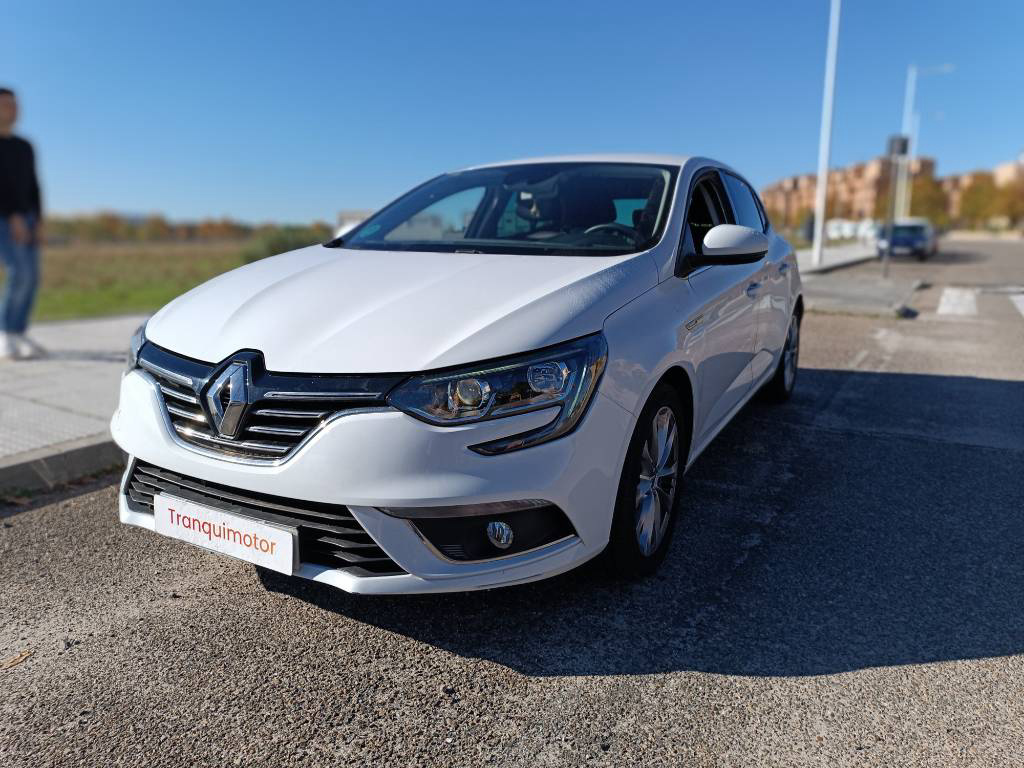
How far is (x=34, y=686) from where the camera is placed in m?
2.40

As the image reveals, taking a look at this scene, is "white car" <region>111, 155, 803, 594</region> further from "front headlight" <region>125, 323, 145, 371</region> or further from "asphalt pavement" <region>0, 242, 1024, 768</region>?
"asphalt pavement" <region>0, 242, 1024, 768</region>

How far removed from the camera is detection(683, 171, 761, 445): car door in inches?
128

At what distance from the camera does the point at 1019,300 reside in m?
13.0

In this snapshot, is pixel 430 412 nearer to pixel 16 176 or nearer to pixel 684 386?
pixel 684 386

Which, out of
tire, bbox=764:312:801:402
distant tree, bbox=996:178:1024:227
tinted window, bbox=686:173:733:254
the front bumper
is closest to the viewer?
the front bumper

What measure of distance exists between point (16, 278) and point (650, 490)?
19.2 ft

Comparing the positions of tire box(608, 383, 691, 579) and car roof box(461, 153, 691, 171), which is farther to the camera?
car roof box(461, 153, 691, 171)

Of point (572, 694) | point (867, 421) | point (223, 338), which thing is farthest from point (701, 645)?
point (867, 421)

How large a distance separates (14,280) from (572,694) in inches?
240

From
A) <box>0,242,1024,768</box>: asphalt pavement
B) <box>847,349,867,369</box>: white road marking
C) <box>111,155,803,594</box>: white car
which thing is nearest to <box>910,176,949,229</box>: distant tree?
<box>847,349,867,369</box>: white road marking

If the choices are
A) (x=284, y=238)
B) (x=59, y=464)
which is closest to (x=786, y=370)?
(x=59, y=464)

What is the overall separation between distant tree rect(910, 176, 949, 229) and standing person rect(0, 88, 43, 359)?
9862 cm

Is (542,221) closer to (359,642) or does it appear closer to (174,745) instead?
(359,642)

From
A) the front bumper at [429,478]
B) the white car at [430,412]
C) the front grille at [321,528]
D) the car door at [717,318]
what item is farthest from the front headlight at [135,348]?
the car door at [717,318]
